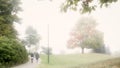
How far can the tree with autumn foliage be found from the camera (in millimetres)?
57625

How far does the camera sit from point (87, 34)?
5891cm

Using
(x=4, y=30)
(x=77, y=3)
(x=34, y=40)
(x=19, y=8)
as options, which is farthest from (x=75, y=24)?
(x=77, y=3)

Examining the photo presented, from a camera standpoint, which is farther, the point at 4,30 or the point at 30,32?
the point at 30,32

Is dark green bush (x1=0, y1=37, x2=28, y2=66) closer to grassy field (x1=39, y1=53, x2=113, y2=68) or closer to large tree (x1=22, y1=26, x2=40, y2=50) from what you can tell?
grassy field (x1=39, y1=53, x2=113, y2=68)

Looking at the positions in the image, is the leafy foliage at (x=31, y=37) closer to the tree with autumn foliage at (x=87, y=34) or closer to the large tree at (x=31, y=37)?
the large tree at (x=31, y=37)

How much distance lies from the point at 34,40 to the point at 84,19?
1166cm

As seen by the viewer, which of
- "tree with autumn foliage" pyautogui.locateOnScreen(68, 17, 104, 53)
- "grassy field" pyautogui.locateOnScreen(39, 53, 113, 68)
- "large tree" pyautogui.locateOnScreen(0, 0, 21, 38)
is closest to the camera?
"grassy field" pyautogui.locateOnScreen(39, 53, 113, 68)

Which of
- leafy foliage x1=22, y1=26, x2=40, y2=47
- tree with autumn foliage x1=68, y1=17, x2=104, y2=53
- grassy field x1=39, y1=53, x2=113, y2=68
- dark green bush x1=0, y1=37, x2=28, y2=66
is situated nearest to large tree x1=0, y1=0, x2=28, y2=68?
dark green bush x1=0, y1=37, x2=28, y2=66

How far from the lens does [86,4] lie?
17.6 m

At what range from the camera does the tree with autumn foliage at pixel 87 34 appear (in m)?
57.6

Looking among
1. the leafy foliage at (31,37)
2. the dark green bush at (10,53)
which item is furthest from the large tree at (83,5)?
the leafy foliage at (31,37)

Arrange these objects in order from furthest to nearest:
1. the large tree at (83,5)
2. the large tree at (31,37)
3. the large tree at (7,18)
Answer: the large tree at (31,37) → the large tree at (7,18) → the large tree at (83,5)

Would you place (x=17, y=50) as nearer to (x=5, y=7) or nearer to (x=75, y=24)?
(x=5, y=7)

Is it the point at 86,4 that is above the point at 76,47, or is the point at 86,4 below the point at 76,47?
above
